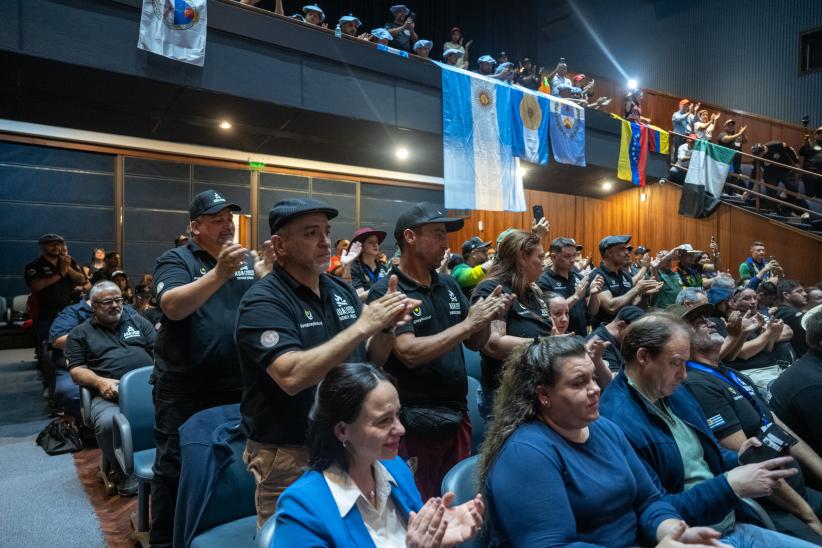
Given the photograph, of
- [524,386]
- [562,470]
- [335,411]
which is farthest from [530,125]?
[335,411]

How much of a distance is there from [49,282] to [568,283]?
16.5ft

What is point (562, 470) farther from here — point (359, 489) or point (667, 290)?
point (667, 290)

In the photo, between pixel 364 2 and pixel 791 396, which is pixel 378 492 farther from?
pixel 364 2

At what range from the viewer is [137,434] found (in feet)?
8.91

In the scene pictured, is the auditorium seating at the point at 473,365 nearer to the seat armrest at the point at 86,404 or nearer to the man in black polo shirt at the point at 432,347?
the man in black polo shirt at the point at 432,347

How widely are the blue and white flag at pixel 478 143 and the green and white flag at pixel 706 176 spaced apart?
4944mm

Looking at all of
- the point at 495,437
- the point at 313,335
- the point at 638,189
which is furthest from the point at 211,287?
the point at 638,189

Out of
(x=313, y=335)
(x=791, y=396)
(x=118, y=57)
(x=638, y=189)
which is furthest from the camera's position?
(x=638, y=189)

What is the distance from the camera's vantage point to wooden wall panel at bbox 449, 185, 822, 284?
31.8ft

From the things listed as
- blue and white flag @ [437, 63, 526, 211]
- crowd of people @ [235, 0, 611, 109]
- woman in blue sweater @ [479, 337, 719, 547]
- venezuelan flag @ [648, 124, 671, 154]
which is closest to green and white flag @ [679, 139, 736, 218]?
venezuelan flag @ [648, 124, 671, 154]

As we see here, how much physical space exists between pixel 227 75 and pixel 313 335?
4916mm

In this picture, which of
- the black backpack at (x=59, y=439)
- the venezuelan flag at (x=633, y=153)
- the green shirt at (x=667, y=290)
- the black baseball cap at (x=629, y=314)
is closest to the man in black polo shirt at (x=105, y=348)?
the black backpack at (x=59, y=439)

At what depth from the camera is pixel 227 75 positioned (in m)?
5.67

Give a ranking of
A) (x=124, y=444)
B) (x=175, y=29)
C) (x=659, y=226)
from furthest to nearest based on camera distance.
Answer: (x=659, y=226), (x=175, y=29), (x=124, y=444)
